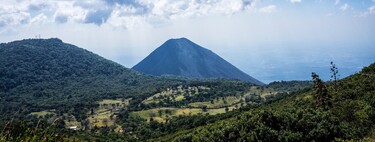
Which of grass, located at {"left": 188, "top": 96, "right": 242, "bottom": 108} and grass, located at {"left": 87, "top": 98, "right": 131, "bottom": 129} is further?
grass, located at {"left": 188, "top": 96, "right": 242, "bottom": 108}

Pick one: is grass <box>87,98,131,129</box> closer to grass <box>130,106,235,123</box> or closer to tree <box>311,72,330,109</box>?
grass <box>130,106,235,123</box>

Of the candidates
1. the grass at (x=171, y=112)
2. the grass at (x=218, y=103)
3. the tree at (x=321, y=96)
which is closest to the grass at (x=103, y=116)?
the grass at (x=171, y=112)

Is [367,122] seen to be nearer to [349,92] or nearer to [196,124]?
[349,92]

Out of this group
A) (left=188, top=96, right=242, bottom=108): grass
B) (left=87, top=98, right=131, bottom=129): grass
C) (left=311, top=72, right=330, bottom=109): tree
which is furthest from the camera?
(left=188, top=96, right=242, bottom=108): grass

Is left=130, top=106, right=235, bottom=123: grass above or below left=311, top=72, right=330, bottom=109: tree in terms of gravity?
below

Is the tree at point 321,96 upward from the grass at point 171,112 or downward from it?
upward

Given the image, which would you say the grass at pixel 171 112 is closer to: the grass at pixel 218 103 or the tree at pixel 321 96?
the grass at pixel 218 103

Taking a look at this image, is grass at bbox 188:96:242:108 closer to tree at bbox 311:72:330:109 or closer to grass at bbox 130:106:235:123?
grass at bbox 130:106:235:123

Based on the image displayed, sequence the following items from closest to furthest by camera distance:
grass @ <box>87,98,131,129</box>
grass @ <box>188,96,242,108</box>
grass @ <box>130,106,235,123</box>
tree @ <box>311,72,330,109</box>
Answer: tree @ <box>311,72,330,109</box> < grass @ <box>87,98,131,129</box> < grass @ <box>130,106,235,123</box> < grass @ <box>188,96,242,108</box>

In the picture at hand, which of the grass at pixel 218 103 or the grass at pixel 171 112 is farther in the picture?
the grass at pixel 218 103

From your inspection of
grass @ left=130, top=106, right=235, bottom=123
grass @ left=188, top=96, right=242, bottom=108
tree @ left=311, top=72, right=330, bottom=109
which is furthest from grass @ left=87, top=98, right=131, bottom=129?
tree @ left=311, top=72, right=330, bottom=109

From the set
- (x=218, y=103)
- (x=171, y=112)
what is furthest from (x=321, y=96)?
(x=218, y=103)

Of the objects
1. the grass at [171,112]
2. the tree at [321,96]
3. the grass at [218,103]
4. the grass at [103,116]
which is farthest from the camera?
the grass at [218,103]
